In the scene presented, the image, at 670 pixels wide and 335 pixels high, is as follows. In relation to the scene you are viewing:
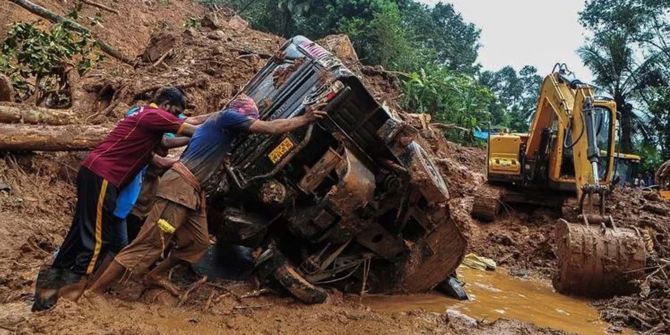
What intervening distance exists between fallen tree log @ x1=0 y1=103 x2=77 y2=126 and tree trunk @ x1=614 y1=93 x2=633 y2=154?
79.0 ft

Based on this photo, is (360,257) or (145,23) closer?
(360,257)

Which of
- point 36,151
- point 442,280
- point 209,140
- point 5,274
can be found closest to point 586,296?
point 442,280

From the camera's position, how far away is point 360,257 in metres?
4.74

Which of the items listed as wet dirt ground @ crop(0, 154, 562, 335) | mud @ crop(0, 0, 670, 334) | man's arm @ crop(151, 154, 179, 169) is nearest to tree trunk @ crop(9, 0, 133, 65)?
mud @ crop(0, 0, 670, 334)

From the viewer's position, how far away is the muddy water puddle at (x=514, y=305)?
15.3ft

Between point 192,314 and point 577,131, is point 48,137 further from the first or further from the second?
point 577,131

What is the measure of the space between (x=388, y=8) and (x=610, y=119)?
50.7 ft

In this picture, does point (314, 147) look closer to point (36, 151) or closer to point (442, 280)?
point (442, 280)

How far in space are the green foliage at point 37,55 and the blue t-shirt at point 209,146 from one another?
539 centimetres

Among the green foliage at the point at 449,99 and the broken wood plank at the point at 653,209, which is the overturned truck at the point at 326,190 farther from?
the green foliage at the point at 449,99

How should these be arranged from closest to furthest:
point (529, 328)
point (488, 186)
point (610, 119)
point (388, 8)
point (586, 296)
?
point (529, 328) → point (586, 296) → point (610, 119) → point (488, 186) → point (388, 8)

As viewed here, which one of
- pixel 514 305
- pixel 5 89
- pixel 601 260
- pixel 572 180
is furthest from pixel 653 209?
pixel 5 89

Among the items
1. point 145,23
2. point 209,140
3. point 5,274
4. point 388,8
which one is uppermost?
point 388,8

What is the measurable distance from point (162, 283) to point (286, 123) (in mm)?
1426
